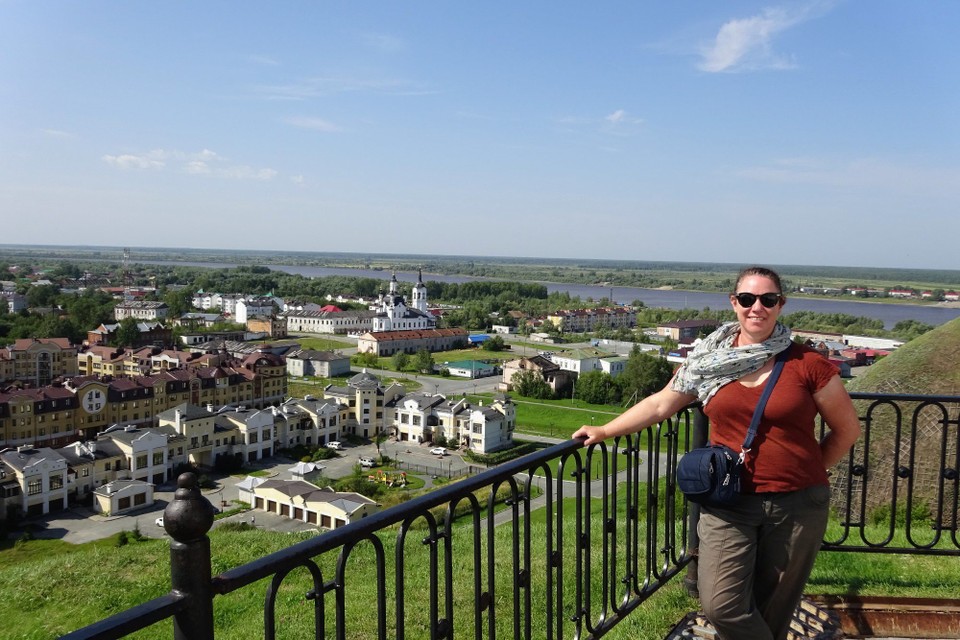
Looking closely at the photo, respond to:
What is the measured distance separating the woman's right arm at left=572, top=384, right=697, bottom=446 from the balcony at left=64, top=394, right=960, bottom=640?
0.37 feet

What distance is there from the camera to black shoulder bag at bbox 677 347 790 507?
8.86 feet

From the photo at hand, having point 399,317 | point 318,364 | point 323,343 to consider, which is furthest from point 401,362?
point 399,317

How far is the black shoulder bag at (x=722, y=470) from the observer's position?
270cm

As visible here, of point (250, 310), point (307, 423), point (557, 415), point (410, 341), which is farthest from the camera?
point (250, 310)

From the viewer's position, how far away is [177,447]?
94.4 ft

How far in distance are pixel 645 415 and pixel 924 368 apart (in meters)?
9.97

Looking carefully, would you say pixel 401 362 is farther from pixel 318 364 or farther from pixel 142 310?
pixel 142 310

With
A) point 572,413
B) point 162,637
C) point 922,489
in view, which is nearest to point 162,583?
point 162,637

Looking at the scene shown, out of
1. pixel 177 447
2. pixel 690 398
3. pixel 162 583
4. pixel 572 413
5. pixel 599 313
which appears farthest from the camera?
pixel 599 313

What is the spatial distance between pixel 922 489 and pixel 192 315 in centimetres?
8332

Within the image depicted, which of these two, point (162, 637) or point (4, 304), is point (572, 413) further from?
point (4, 304)

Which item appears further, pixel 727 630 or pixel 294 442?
pixel 294 442

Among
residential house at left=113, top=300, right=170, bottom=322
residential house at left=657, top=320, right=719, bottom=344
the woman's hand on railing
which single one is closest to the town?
the woman's hand on railing

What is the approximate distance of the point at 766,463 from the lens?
2729mm
